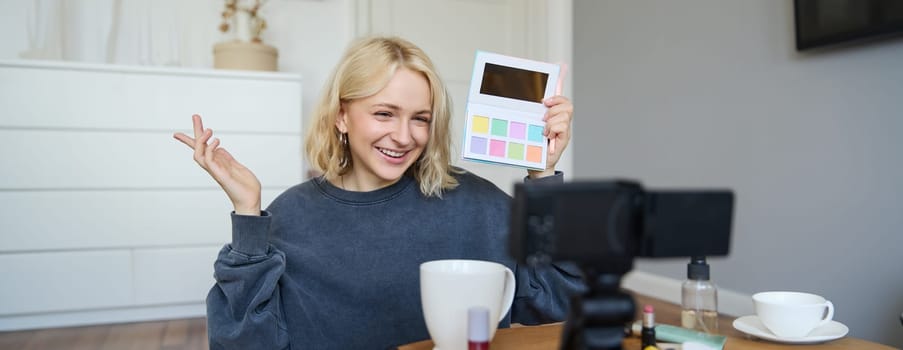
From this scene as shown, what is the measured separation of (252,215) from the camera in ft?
2.58

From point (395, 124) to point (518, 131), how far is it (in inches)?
8.3

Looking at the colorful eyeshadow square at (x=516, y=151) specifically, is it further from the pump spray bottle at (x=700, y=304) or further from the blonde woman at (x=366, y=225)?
the pump spray bottle at (x=700, y=304)

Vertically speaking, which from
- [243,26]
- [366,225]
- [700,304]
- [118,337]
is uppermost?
[243,26]

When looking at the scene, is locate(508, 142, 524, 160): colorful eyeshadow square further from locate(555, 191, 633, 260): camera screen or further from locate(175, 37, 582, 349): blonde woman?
locate(555, 191, 633, 260): camera screen

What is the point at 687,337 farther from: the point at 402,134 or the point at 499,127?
the point at 402,134

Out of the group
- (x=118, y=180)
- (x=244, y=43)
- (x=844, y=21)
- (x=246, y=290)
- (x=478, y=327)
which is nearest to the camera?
(x=478, y=327)

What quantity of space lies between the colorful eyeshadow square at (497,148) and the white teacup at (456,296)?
276 mm

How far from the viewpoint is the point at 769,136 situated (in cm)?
243

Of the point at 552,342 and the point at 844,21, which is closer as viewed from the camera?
the point at 552,342

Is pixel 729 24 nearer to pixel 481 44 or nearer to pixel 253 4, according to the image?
pixel 481 44

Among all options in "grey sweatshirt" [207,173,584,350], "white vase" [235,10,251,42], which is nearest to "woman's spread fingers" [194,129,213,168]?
"grey sweatshirt" [207,173,584,350]

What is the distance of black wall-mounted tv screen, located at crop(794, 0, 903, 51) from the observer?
74.1 inches

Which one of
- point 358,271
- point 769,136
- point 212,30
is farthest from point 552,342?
point 212,30

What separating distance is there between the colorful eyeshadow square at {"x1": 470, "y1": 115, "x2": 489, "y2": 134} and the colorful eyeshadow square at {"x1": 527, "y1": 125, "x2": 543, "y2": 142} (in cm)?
6
